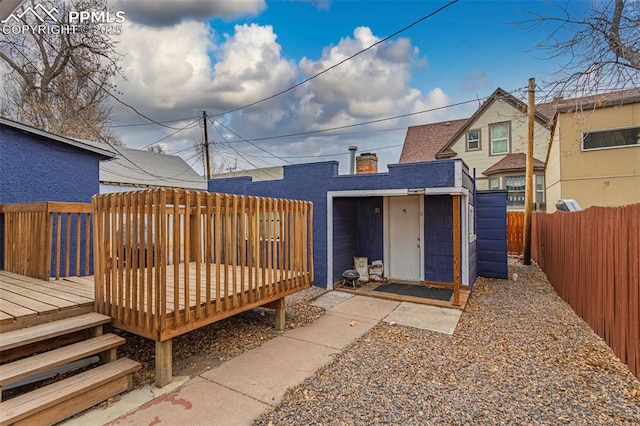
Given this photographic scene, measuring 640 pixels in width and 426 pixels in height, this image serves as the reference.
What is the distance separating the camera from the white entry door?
7438mm

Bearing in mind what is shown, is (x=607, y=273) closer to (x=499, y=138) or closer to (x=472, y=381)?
(x=472, y=381)

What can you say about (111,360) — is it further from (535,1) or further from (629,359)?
(535,1)

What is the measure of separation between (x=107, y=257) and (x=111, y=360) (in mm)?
1071

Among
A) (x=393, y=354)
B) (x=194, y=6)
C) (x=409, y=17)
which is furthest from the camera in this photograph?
(x=409, y=17)

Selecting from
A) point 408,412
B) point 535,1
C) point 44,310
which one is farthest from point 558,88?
point 44,310

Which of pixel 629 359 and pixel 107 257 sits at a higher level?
pixel 107 257

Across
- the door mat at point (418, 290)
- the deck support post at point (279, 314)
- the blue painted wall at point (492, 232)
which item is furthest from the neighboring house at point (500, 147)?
the deck support post at point (279, 314)

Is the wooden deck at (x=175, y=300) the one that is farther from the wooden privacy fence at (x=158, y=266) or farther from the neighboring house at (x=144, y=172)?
the neighboring house at (x=144, y=172)

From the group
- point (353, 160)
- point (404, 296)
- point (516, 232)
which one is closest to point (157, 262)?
point (404, 296)

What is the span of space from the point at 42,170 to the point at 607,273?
8780 millimetres

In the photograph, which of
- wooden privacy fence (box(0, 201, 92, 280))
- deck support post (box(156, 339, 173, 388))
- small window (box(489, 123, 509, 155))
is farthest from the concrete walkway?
small window (box(489, 123, 509, 155))

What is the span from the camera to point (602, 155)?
420 inches

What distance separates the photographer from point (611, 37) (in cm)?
461

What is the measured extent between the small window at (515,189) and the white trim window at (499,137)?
1502 millimetres
